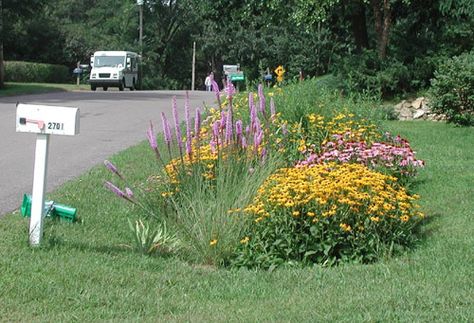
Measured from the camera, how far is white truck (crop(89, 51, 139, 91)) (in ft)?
155

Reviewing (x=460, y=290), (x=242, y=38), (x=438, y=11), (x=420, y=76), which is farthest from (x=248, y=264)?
(x=242, y=38)

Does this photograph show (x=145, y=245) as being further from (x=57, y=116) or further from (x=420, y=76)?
(x=420, y=76)

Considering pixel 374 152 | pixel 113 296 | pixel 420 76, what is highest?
pixel 420 76

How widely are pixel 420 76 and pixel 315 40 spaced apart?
27531 millimetres

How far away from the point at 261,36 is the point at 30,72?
763 inches

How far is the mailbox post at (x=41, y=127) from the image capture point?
6.08 meters

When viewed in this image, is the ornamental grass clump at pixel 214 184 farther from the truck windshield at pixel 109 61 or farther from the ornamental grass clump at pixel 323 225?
the truck windshield at pixel 109 61

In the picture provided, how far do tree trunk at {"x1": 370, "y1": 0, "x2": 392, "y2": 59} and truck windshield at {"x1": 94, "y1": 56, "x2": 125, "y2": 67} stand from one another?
94.1 ft

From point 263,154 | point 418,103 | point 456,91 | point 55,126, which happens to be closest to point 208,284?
point 55,126

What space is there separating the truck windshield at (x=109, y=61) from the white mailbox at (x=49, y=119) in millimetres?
42861

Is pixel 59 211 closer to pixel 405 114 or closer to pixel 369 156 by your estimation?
pixel 369 156

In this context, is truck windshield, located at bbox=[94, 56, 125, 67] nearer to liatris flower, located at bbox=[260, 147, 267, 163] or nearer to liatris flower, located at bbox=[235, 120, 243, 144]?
liatris flower, located at bbox=[260, 147, 267, 163]

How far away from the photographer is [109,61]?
48438 millimetres

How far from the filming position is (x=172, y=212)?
283 inches
